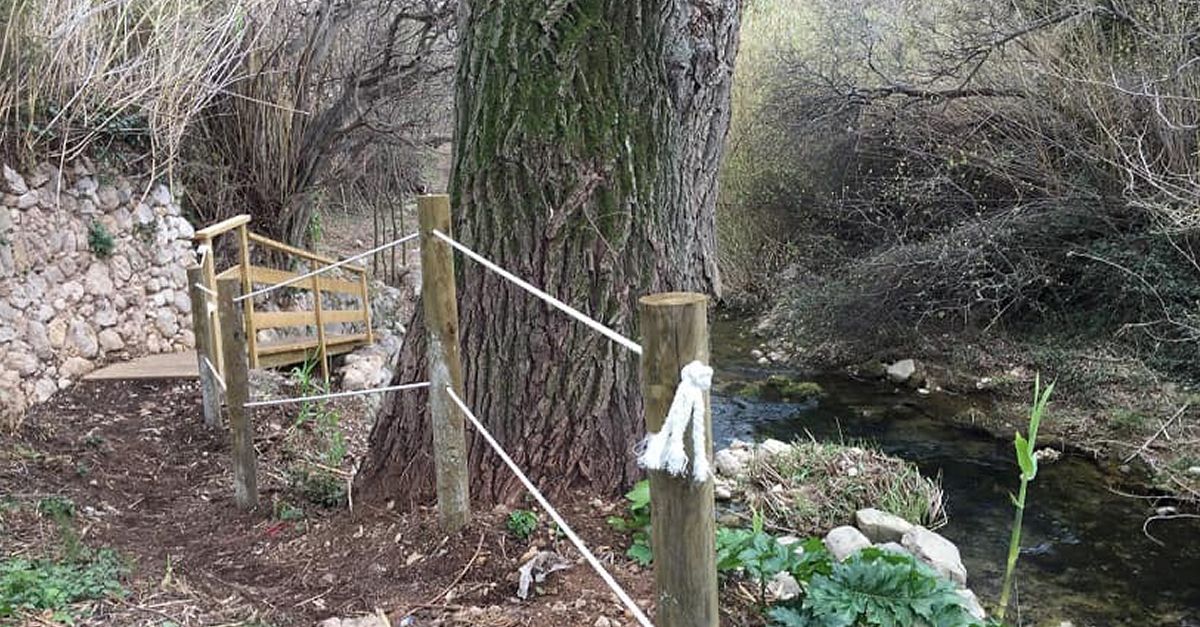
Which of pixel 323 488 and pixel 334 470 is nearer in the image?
pixel 323 488

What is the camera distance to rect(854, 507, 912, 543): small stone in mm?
4129

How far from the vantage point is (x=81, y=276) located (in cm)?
629

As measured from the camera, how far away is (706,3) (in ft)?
9.78

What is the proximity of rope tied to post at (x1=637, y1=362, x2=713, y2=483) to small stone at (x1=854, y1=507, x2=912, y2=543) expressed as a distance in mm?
3036

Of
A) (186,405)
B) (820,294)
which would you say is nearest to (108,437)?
(186,405)

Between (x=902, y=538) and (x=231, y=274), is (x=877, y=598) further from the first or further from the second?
(x=231, y=274)

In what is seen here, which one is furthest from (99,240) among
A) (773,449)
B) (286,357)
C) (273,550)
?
(773,449)

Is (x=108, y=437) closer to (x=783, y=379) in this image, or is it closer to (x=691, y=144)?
(x=691, y=144)

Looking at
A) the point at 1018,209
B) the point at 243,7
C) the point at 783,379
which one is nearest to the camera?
the point at 243,7

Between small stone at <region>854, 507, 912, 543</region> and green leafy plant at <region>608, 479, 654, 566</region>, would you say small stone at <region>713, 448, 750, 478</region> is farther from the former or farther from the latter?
green leafy plant at <region>608, 479, 654, 566</region>

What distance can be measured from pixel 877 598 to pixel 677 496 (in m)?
0.93

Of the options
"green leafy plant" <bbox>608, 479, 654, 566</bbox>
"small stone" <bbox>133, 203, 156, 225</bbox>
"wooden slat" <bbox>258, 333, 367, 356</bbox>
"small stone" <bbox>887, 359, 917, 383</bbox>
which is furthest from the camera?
"small stone" <bbox>887, 359, 917, 383</bbox>

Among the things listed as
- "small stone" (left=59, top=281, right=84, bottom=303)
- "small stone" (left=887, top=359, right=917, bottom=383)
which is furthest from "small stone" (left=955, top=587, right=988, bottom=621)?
"small stone" (left=59, top=281, right=84, bottom=303)

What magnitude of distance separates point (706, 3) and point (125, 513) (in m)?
3.24
